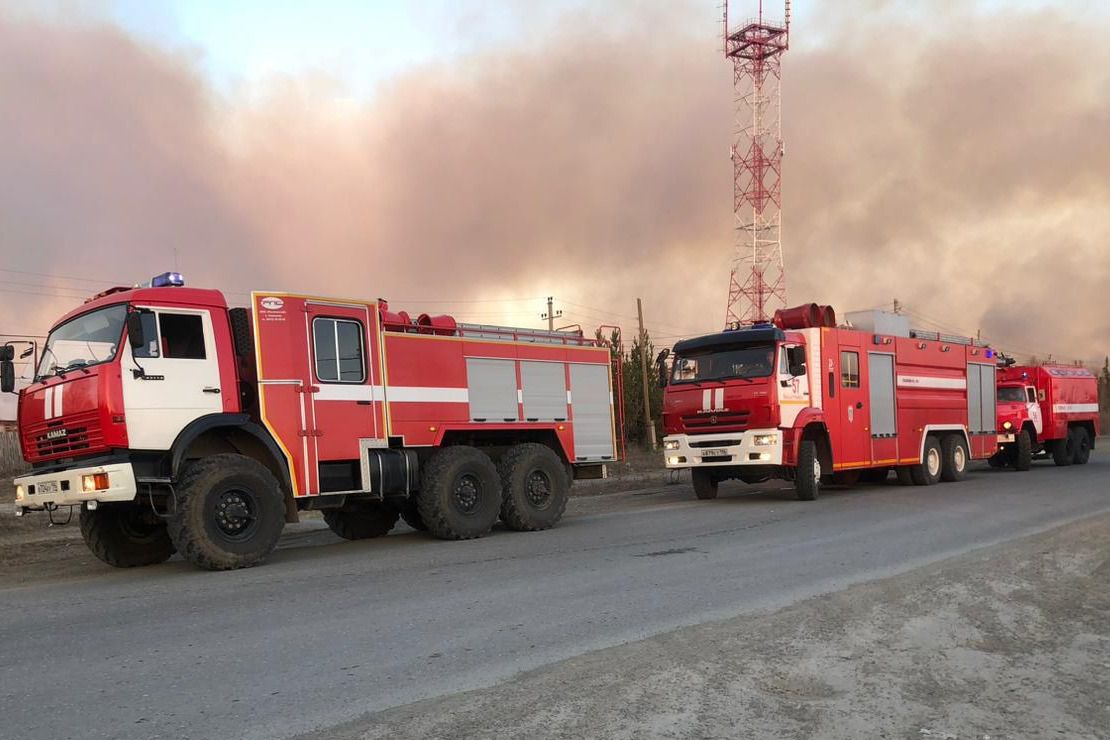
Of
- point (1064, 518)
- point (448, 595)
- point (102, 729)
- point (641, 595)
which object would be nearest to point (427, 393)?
point (448, 595)

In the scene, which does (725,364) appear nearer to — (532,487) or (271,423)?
(532,487)

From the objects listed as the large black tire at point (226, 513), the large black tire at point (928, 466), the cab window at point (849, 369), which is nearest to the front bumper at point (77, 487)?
the large black tire at point (226, 513)

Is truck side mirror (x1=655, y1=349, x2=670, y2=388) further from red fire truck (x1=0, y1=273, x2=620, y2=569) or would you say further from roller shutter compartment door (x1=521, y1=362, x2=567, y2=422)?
red fire truck (x1=0, y1=273, x2=620, y2=569)

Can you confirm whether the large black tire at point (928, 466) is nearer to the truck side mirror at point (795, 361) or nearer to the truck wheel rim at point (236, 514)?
the truck side mirror at point (795, 361)

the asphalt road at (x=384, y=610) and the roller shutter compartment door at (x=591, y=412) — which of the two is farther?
the roller shutter compartment door at (x=591, y=412)

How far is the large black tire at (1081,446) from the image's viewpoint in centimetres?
2566

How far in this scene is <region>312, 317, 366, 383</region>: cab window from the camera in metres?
10.1

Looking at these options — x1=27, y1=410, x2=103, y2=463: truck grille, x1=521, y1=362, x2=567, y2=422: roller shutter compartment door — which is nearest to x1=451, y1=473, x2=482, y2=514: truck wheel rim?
x1=521, y1=362, x2=567, y2=422: roller shutter compartment door

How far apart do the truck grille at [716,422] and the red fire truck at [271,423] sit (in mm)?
3987

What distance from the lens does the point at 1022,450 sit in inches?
917

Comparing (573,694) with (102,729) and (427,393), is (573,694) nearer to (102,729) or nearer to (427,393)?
(102,729)

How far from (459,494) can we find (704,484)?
22.7ft

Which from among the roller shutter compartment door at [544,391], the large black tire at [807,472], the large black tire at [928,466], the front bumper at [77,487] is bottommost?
the large black tire at [928,466]

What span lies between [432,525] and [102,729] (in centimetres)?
667
